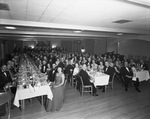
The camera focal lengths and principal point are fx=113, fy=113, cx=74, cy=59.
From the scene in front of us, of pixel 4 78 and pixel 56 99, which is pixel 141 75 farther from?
pixel 4 78

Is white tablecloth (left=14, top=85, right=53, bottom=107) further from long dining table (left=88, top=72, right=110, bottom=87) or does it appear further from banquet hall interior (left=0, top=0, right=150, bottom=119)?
long dining table (left=88, top=72, right=110, bottom=87)

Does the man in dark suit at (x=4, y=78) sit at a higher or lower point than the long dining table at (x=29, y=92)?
higher

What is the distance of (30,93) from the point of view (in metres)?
3.72

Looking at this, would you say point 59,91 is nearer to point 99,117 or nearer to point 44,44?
point 99,117

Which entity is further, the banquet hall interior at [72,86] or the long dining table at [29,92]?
the long dining table at [29,92]

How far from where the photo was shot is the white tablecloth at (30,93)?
3.59 metres

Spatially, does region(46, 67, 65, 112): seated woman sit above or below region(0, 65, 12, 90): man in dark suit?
below

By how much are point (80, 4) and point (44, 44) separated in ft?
73.2

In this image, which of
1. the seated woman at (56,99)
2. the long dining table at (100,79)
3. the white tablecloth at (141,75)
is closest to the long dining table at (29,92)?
the seated woman at (56,99)

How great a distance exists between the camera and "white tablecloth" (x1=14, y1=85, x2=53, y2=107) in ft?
11.8

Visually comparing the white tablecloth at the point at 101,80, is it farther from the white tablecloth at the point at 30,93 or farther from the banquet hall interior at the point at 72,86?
the white tablecloth at the point at 30,93

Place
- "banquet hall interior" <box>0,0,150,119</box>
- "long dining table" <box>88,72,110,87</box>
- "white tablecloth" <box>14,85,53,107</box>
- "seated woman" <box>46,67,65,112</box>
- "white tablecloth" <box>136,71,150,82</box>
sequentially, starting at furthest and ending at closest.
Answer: "white tablecloth" <box>136,71,150,82</box> < "long dining table" <box>88,72,110,87</box> < "seated woman" <box>46,67,65,112</box> < "white tablecloth" <box>14,85,53,107</box> < "banquet hall interior" <box>0,0,150,119</box>

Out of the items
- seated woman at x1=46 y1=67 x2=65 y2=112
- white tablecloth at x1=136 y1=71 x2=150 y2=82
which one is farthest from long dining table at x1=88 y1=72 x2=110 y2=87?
seated woman at x1=46 y1=67 x2=65 y2=112

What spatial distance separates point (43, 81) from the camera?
4.19 m
